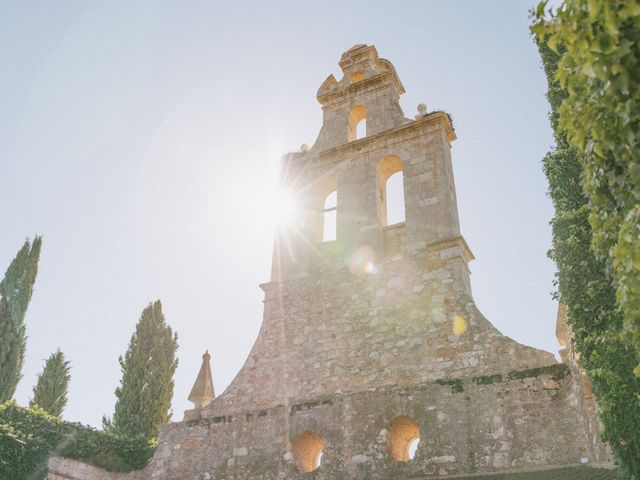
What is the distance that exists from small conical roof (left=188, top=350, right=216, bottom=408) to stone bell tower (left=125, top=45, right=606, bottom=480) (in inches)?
15.3

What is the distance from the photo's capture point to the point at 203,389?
11.2 meters

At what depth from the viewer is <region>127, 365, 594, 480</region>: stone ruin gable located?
777 centimetres

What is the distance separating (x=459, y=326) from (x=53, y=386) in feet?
48.7

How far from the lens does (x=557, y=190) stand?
7.65m

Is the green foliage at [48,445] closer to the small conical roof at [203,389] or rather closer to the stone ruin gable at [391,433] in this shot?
the stone ruin gable at [391,433]

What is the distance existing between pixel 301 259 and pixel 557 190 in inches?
211

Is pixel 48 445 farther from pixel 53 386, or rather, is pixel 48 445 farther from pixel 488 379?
pixel 53 386

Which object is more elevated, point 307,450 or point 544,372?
point 544,372

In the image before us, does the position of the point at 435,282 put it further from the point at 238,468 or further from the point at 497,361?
the point at 238,468

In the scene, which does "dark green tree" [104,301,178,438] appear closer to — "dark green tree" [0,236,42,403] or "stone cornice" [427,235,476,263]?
"dark green tree" [0,236,42,403]

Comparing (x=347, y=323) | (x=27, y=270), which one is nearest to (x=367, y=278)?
(x=347, y=323)

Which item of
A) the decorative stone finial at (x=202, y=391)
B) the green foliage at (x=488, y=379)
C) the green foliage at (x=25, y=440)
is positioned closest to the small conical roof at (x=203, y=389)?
the decorative stone finial at (x=202, y=391)

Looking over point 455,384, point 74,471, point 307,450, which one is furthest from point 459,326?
point 74,471

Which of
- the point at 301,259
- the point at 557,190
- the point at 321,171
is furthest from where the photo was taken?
the point at 321,171
